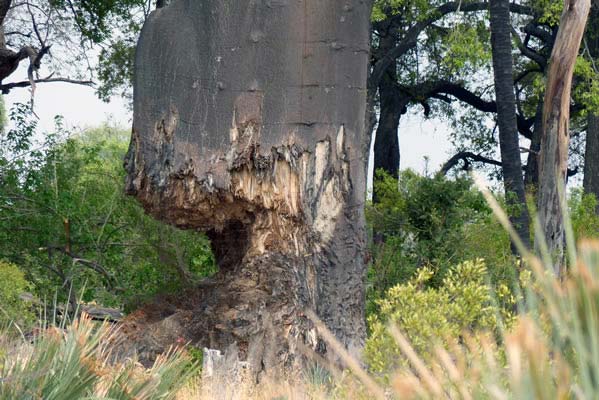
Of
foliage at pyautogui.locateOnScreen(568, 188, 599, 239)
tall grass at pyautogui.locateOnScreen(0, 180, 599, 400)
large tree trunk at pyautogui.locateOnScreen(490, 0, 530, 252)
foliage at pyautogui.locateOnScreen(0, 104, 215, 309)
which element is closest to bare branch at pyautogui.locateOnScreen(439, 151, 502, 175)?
foliage at pyautogui.locateOnScreen(568, 188, 599, 239)

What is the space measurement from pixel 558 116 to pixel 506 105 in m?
3.44

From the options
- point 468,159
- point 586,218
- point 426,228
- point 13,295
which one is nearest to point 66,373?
point 13,295

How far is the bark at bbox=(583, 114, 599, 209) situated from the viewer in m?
23.5

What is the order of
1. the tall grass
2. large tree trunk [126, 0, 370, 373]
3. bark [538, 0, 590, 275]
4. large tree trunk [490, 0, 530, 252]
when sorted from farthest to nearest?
large tree trunk [490, 0, 530, 252]
bark [538, 0, 590, 275]
large tree trunk [126, 0, 370, 373]
the tall grass

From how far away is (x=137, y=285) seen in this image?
551 inches

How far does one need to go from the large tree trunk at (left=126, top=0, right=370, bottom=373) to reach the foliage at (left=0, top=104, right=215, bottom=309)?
3837 millimetres

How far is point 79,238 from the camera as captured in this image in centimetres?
1480

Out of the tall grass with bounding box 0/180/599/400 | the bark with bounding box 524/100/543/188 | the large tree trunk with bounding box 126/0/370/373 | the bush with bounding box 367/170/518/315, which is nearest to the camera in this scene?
the tall grass with bounding box 0/180/599/400

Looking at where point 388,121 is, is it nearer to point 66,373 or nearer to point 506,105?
point 506,105

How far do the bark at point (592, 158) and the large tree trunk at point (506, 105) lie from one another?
683 cm

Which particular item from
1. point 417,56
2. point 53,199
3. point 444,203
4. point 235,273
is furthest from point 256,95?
point 417,56

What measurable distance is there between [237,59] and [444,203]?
16.0ft

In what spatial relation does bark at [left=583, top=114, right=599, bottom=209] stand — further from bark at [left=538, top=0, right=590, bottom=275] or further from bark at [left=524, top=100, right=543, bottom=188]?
bark at [left=538, top=0, right=590, bottom=275]

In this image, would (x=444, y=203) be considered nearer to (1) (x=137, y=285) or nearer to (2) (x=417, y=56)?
(1) (x=137, y=285)
